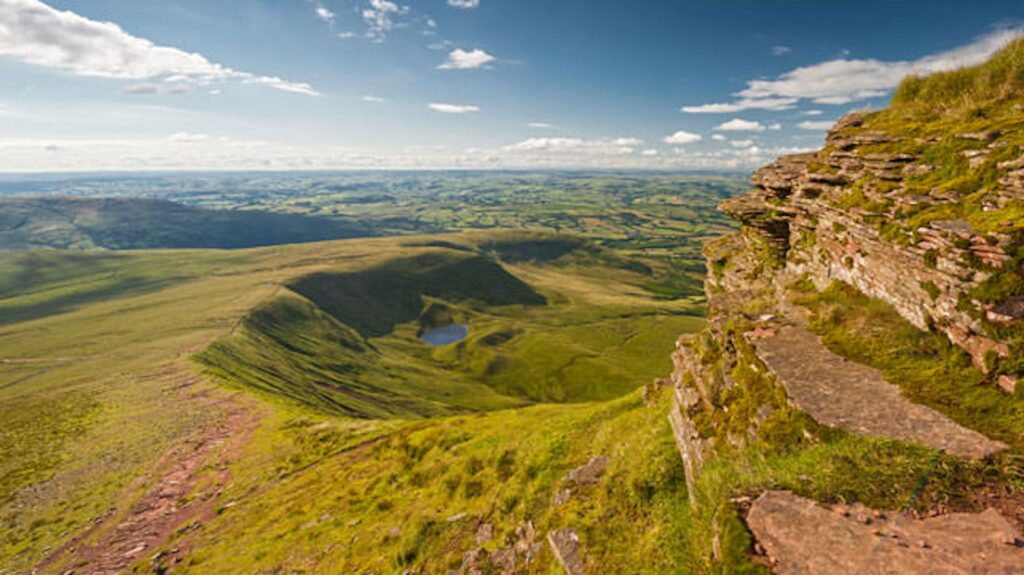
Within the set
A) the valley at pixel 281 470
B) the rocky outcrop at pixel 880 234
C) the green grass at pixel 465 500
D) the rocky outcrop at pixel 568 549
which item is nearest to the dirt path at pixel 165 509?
the valley at pixel 281 470

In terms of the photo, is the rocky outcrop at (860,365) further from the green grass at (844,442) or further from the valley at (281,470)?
the valley at (281,470)

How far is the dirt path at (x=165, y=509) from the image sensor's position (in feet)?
146

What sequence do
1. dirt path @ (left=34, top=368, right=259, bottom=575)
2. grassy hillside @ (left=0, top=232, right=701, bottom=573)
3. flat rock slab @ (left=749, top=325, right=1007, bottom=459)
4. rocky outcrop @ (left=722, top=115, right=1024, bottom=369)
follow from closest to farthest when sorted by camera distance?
1. flat rock slab @ (left=749, top=325, right=1007, bottom=459)
2. rocky outcrop @ (left=722, top=115, right=1024, bottom=369)
3. grassy hillside @ (left=0, top=232, right=701, bottom=573)
4. dirt path @ (left=34, top=368, right=259, bottom=575)

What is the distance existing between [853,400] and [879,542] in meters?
5.98

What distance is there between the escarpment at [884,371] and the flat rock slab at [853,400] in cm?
7

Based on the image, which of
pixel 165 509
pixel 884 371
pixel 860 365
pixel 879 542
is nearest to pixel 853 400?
pixel 884 371

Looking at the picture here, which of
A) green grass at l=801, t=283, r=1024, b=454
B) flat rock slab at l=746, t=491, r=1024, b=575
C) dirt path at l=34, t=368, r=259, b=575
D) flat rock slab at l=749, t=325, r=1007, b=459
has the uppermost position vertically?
green grass at l=801, t=283, r=1024, b=454

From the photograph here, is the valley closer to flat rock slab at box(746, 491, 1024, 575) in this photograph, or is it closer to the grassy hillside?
the grassy hillside

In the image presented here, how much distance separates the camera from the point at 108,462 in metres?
68.1

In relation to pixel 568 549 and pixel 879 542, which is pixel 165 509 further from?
pixel 879 542

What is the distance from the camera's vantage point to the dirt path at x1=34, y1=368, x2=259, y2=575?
44.6m

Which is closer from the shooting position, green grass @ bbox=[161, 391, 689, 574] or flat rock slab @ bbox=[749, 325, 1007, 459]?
flat rock slab @ bbox=[749, 325, 1007, 459]

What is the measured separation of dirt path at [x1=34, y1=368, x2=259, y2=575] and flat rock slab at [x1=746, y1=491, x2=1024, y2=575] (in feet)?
172

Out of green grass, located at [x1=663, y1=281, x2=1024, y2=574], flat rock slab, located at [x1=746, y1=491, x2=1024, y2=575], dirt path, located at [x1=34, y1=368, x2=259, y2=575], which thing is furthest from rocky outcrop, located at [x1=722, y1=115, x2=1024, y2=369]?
dirt path, located at [x1=34, y1=368, x2=259, y2=575]
